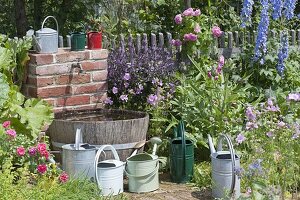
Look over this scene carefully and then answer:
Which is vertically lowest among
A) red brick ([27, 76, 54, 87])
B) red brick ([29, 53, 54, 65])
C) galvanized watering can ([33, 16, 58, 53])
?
red brick ([27, 76, 54, 87])

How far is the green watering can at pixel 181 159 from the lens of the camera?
224 inches

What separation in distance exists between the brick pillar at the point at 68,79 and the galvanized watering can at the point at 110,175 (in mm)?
995

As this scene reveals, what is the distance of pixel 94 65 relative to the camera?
6.24 m

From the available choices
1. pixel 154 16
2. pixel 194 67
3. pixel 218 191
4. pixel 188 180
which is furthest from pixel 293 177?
pixel 154 16

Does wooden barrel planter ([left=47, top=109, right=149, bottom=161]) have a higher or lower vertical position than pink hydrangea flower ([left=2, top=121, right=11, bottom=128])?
lower

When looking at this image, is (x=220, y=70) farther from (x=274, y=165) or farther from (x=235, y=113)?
(x=274, y=165)

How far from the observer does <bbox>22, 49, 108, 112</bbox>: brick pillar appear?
5.91 m

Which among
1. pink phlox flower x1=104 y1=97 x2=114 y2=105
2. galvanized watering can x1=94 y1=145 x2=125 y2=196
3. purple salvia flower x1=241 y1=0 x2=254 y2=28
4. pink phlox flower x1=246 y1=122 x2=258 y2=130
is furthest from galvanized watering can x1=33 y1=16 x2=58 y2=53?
purple salvia flower x1=241 y1=0 x2=254 y2=28

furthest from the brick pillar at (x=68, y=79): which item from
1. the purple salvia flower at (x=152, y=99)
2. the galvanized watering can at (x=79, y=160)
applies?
the galvanized watering can at (x=79, y=160)

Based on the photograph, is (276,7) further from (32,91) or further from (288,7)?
(32,91)

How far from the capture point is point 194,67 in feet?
23.2

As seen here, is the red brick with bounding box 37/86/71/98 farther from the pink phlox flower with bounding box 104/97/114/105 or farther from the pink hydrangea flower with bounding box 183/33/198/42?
the pink hydrangea flower with bounding box 183/33/198/42

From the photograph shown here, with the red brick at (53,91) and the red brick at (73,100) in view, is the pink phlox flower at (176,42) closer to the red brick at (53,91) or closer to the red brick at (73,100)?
the red brick at (73,100)

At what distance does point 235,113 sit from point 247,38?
1783 mm
